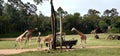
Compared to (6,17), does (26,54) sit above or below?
below

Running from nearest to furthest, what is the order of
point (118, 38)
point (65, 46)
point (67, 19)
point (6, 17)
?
point (65, 46), point (118, 38), point (6, 17), point (67, 19)

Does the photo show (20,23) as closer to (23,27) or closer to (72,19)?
(23,27)

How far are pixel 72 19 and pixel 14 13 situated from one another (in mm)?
13429

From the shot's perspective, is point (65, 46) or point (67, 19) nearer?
point (65, 46)

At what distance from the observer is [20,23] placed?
67.6m

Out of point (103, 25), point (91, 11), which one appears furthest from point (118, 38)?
point (91, 11)

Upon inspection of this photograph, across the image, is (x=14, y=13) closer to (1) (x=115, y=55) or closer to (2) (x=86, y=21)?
(2) (x=86, y=21)

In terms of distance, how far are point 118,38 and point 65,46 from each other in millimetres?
11271

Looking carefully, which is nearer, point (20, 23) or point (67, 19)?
point (20, 23)

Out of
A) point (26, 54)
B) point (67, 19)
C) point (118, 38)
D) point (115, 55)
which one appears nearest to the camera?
point (115, 55)

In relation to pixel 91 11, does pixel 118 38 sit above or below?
below

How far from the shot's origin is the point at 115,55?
18453mm

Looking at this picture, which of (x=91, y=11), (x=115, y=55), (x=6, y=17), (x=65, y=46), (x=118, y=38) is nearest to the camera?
(x=115, y=55)

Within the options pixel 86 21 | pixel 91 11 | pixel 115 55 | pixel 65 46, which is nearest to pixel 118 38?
pixel 65 46
